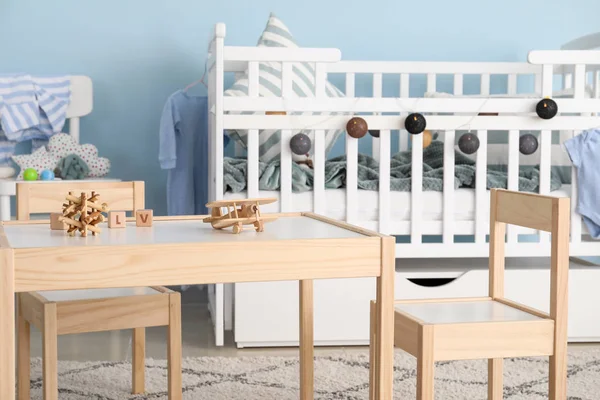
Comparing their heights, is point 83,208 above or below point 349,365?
above

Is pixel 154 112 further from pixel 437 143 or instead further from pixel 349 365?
pixel 349 365

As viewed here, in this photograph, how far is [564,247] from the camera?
1.44 meters

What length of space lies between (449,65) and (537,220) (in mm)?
1604

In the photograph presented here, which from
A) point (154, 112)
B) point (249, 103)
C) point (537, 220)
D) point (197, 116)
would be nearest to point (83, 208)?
point (537, 220)

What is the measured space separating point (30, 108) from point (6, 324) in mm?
1929

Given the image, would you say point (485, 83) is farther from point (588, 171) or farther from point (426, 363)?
point (426, 363)

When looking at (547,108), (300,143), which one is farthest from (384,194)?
(547,108)

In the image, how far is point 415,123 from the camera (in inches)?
90.1

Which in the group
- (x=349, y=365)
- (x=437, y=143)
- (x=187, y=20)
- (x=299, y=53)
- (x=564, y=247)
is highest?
(x=187, y=20)

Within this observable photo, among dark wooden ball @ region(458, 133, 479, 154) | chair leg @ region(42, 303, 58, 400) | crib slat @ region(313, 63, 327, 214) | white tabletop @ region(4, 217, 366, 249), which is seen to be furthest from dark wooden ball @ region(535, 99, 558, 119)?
chair leg @ region(42, 303, 58, 400)

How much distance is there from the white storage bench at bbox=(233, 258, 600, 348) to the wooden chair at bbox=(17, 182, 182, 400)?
1.55 feet

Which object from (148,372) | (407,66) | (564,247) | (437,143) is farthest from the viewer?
(407,66)

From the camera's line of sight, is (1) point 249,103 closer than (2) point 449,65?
Yes

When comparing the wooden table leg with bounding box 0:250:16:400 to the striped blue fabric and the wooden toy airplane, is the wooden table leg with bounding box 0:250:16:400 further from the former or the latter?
the striped blue fabric
